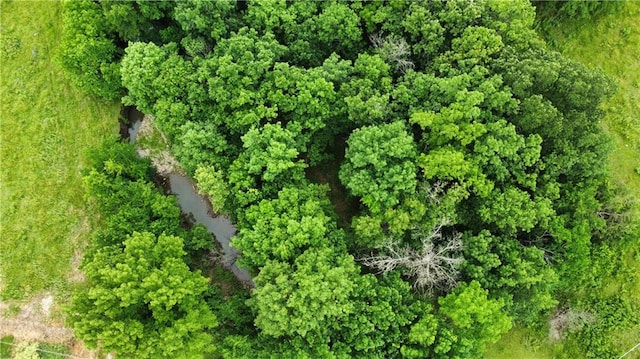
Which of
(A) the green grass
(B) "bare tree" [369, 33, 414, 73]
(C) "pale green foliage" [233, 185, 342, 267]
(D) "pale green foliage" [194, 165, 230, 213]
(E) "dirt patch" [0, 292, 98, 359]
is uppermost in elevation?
(B) "bare tree" [369, 33, 414, 73]

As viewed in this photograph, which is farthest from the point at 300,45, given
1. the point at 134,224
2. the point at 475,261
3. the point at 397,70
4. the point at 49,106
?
the point at 49,106

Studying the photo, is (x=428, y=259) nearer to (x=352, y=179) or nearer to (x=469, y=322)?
(x=469, y=322)

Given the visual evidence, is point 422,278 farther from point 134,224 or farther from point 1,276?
point 1,276

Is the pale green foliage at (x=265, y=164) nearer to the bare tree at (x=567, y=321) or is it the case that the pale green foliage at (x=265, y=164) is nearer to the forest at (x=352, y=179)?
the forest at (x=352, y=179)

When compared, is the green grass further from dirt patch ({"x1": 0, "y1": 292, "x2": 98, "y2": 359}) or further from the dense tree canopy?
the dense tree canopy

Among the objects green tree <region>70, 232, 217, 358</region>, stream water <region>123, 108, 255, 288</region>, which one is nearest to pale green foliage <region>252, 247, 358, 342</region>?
green tree <region>70, 232, 217, 358</region>
